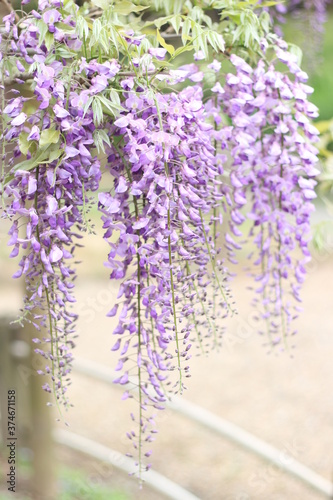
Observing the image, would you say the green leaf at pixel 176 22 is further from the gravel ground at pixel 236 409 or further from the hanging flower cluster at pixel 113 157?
the gravel ground at pixel 236 409

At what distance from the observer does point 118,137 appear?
97 centimetres

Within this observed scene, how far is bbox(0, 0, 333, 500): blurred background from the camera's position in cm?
212

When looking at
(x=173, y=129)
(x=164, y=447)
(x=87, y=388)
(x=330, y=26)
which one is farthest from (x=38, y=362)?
(x=330, y=26)

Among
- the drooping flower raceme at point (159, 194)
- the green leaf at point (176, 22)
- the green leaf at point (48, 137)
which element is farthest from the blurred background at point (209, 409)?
the green leaf at point (48, 137)

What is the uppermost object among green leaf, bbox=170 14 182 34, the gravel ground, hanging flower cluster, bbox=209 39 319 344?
green leaf, bbox=170 14 182 34

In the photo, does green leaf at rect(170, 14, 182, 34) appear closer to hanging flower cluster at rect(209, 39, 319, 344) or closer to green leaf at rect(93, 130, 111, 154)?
hanging flower cluster at rect(209, 39, 319, 344)

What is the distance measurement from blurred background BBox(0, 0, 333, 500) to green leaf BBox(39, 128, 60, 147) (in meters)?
0.72

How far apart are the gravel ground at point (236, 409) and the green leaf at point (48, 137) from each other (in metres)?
1.57

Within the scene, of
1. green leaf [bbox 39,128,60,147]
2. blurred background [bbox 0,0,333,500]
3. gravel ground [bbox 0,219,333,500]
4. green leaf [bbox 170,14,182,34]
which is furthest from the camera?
gravel ground [bbox 0,219,333,500]

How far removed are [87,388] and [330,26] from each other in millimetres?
5539

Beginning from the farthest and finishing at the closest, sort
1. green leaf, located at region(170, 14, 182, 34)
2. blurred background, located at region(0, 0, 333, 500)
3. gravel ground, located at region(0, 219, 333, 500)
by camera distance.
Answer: gravel ground, located at region(0, 219, 333, 500) → blurred background, located at region(0, 0, 333, 500) → green leaf, located at region(170, 14, 182, 34)

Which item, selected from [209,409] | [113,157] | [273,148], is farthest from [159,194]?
[209,409]

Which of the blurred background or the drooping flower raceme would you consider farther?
the blurred background

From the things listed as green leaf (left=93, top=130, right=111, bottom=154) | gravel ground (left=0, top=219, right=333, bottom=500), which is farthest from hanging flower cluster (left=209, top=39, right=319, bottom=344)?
gravel ground (left=0, top=219, right=333, bottom=500)
